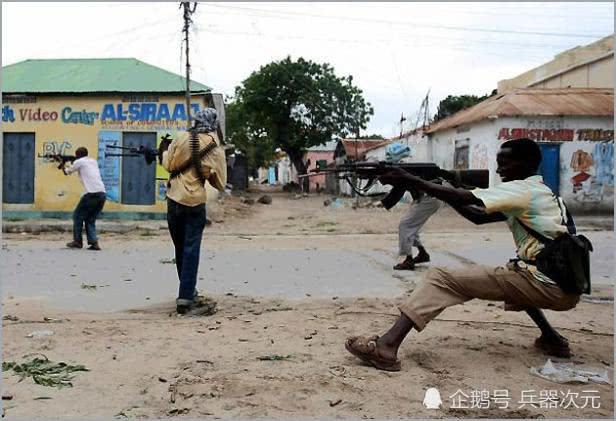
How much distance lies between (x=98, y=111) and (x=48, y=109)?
136 cm

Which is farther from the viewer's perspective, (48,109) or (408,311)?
(48,109)

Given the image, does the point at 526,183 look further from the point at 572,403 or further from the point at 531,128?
the point at 531,128

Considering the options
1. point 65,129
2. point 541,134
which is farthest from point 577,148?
point 65,129

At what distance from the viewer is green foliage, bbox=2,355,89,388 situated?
3.34m

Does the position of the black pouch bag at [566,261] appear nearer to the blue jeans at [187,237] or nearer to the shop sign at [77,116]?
the blue jeans at [187,237]

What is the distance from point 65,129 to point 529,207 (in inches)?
603

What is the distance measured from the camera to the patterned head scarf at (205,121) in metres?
5.43

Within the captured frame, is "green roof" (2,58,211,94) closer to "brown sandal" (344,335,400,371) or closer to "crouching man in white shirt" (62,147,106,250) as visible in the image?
Answer: "crouching man in white shirt" (62,147,106,250)

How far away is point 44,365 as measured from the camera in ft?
11.9

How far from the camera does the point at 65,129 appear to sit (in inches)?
648

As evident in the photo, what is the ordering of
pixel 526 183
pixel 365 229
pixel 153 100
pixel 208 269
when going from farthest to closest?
pixel 153 100
pixel 365 229
pixel 208 269
pixel 526 183

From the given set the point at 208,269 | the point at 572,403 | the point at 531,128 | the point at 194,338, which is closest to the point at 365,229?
the point at 531,128

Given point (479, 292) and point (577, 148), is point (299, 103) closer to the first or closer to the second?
point (577, 148)

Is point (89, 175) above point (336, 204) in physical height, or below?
above
